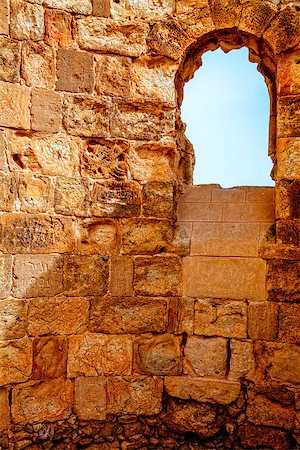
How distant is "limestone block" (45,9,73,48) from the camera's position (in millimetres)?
3424

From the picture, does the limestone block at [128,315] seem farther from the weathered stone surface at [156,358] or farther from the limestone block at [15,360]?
the limestone block at [15,360]

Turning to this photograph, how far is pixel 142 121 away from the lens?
355 centimetres

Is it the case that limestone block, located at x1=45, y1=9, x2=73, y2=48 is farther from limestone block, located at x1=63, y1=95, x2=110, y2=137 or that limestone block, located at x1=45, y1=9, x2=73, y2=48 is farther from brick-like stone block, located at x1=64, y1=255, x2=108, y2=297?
brick-like stone block, located at x1=64, y1=255, x2=108, y2=297

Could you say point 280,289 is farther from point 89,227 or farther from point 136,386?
point 89,227

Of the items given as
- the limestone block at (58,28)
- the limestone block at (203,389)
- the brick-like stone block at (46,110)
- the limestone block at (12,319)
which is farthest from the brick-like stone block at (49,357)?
the limestone block at (58,28)

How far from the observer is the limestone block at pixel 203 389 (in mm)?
3398

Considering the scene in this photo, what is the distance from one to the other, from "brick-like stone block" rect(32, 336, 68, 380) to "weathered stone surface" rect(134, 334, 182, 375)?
2.01 ft

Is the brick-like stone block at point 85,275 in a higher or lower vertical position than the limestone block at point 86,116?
lower

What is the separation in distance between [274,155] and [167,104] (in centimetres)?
109

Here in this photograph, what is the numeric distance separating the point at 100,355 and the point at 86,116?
2034 mm

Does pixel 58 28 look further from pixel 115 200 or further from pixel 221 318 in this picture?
pixel 221 318

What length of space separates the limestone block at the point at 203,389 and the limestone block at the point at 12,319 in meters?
1.30

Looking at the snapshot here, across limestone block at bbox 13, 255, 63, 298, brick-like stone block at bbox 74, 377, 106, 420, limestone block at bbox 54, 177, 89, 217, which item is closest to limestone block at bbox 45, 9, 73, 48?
limestone block at bbox 54, 177, 89, 217

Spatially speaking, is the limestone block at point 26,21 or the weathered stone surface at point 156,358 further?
the weathered stone surface at point 156,358
